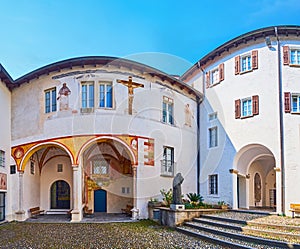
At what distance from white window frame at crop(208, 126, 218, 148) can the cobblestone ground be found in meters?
6.26

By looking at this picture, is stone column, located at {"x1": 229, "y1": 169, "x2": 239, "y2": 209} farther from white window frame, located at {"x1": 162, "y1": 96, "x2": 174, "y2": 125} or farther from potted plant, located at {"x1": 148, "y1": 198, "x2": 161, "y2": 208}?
white window frame, located at {"x1": 162, "y1": 96, "x2": 174, "y2": 125}

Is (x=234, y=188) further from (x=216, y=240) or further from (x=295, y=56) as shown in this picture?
(x=216, y=240)

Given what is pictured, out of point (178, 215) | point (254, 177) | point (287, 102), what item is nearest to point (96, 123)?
point (178, 215)

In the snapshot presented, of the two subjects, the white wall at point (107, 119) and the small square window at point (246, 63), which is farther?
the small square window at point (246, 63)

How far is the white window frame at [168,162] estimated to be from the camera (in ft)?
61.6

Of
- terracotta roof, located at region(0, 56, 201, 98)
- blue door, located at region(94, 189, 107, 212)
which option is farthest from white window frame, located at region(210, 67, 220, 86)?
blue door, located at region(94, 189, 107, 212)

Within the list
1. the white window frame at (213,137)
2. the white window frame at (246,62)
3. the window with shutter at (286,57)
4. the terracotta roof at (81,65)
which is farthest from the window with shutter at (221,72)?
the window with shutter at (286,57)

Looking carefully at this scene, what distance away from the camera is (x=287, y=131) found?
1628cm

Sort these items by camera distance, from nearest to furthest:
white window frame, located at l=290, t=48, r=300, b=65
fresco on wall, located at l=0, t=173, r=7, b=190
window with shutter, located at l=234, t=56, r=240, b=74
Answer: fresco on wall, located at l=0, t=173, r=7, b=190 < white window frame, located at l=290, t=48, r=300, b=65 < window with shutter, located at l=234, t=56, r=240, b=74

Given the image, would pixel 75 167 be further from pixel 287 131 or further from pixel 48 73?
pixel 287 131

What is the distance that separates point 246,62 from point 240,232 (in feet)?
31.9

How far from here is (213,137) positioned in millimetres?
20016

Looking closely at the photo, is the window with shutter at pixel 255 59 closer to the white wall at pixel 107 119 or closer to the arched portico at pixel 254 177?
the arched portico at pixel 254 177

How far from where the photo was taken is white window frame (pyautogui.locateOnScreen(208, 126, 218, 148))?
1975 centimetres
